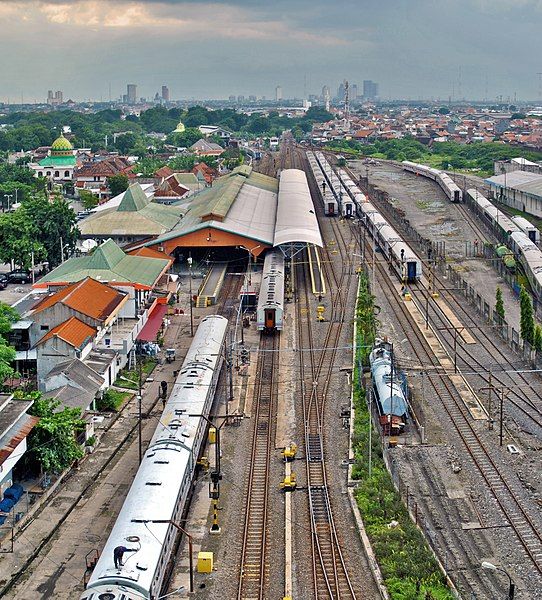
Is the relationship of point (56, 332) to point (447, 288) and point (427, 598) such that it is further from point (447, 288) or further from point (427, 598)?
point (447, 288)

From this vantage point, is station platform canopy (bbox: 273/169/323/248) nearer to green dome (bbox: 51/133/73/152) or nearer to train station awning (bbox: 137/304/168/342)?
train station awning (bbox: 137/304/168/342)

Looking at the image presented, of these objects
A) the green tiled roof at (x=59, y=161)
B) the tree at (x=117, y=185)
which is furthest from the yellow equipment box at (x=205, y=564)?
the green tiled roof at (x=59, y=161)

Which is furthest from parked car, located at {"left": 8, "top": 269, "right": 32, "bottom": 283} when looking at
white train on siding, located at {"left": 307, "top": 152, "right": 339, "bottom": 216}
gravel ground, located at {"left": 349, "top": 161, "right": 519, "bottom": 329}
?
white train on siding, located at {"left": 307, "top": 152, "right": 339, "bottom": 216}

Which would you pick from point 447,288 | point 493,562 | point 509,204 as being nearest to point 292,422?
point 493,562

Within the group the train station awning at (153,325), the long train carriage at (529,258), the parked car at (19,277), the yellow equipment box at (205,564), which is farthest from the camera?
the parked car at (19,277)

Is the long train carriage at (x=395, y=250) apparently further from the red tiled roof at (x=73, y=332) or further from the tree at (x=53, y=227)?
the red tiled roof at (x=73, y=332)
